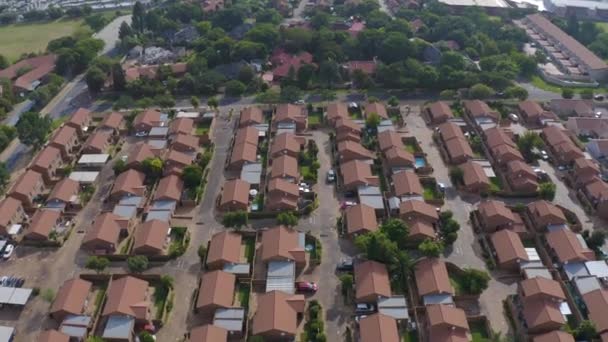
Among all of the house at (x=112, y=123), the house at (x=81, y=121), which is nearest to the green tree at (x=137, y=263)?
the house at (x=112, y=123)

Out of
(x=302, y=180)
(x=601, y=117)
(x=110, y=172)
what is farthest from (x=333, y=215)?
(x=601, y=117)

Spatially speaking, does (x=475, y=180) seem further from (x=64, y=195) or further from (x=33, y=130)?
(x=33, y=130)

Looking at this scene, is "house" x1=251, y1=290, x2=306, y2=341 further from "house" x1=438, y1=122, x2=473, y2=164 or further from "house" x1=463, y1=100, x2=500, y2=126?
"house" x1=463, y1=100, x2=500, y2=126

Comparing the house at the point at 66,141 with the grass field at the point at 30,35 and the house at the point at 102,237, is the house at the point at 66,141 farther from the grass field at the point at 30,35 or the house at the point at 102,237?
the grass field at the point at 30,35

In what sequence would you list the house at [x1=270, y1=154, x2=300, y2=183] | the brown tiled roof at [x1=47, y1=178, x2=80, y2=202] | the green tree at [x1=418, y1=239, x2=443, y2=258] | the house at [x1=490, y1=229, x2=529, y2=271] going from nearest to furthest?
the green tree at [x1=418, y1=239, x2=443, y2=258], the house at [x1=490, y1=229, x2=529, y2=271], the brown tiled roof at [x1=47, y1=178, x2=80, y2=202], the house at [x1=270, y1=154, x2=300, y2=183]

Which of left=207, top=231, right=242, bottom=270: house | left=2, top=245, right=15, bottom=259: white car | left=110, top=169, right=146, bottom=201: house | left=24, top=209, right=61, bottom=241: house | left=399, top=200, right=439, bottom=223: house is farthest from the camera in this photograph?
left=110, top=169, right=146, bottom=201: house

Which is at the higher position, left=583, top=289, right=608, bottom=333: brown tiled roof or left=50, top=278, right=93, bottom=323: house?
left=583, top=289, right=608, bottom=333: brown tiled roof

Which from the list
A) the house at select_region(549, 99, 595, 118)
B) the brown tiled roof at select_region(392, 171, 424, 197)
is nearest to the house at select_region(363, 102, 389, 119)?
the brown tiled roof at select_region(392, 171, 424, 197)

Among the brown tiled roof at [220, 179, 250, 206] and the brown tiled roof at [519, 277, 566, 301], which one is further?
the brown tiled roof at [220, 179, 250, 206]
